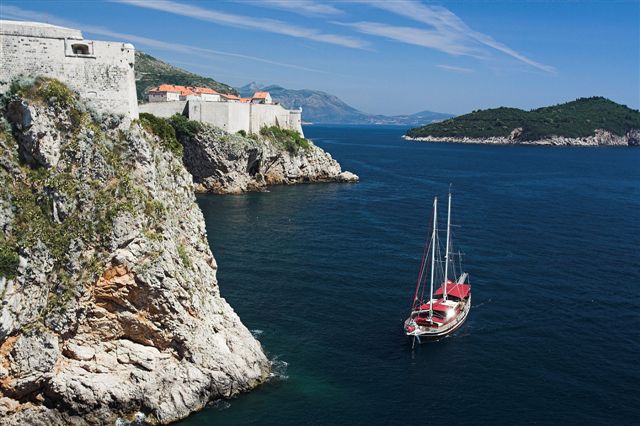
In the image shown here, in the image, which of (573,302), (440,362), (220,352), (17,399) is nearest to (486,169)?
(573,302)

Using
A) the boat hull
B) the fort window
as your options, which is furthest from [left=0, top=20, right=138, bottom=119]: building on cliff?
the boat hull

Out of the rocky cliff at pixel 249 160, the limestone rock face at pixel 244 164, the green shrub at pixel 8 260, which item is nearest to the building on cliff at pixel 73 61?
the green shrub at pixel 8 260

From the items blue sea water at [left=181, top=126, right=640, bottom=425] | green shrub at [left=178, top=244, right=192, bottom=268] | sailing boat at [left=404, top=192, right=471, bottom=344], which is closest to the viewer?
blue sea water at [left=181, top=126, right=640, bottom=425]

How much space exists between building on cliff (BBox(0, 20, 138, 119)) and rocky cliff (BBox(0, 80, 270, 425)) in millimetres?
1165

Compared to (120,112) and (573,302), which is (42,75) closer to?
(120,112)

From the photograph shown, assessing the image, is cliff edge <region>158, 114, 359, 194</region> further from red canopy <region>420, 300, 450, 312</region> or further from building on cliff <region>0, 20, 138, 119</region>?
building on cliff <region>0, 20, 138, 119</region>

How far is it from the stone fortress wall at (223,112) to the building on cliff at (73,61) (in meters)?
58.9

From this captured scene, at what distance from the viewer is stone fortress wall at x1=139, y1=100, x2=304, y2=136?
97.3 m

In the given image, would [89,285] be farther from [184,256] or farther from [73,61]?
[73,61]

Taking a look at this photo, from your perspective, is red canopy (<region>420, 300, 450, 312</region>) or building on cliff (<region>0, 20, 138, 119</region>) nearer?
building on cliff (<region>0, 20, 138, 119</region>)

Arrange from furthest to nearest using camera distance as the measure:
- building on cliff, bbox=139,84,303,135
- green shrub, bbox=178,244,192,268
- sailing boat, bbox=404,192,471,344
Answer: building on cliff, bbox=139,84,303,135
sailing boat, bbox=404,192,471,344
green shrub, bbox=178,244,192,268

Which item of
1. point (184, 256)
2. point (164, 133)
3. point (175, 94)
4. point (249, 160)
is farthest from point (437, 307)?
point (175, 94)

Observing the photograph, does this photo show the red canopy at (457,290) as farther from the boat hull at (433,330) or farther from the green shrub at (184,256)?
the green shrub at (184,256)

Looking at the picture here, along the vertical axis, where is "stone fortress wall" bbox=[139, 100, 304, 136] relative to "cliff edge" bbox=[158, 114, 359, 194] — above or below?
above
